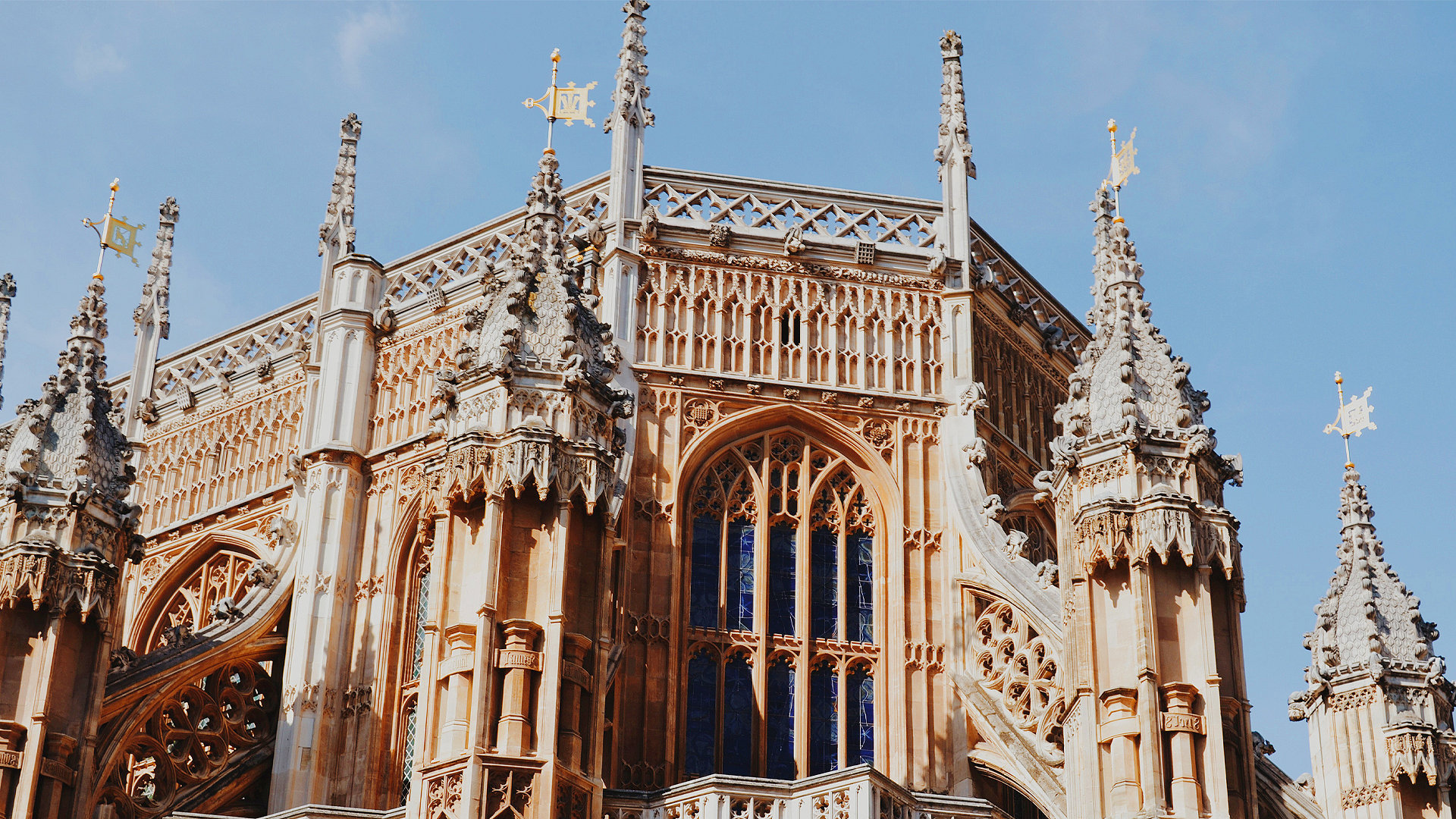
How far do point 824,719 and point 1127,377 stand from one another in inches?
269

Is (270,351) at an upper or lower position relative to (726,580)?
upper

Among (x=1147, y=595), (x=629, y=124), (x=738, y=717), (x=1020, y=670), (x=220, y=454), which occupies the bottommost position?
(x=1147, y=595)

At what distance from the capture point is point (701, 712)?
2777cm

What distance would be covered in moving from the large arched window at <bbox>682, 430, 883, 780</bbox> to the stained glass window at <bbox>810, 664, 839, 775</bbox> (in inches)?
0.5

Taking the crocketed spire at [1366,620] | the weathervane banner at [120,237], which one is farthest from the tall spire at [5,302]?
the crocketed spire at [1366,620]

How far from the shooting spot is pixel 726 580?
28703 mm

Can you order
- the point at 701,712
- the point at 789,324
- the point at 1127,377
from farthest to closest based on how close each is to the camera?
the point at 789,324 → the point at 701,712 → the point at 1127,377

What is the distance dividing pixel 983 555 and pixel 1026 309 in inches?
216

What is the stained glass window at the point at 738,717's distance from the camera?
1085 inches

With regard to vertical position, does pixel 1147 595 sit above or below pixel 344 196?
below

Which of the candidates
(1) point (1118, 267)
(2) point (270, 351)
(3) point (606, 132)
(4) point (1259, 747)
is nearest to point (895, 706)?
(4) point (1259, 747)

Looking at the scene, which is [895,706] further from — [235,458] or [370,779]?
[235,458]

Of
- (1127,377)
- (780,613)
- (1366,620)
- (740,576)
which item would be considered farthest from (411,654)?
(1366,620)

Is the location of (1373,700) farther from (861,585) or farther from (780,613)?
(780,613)
